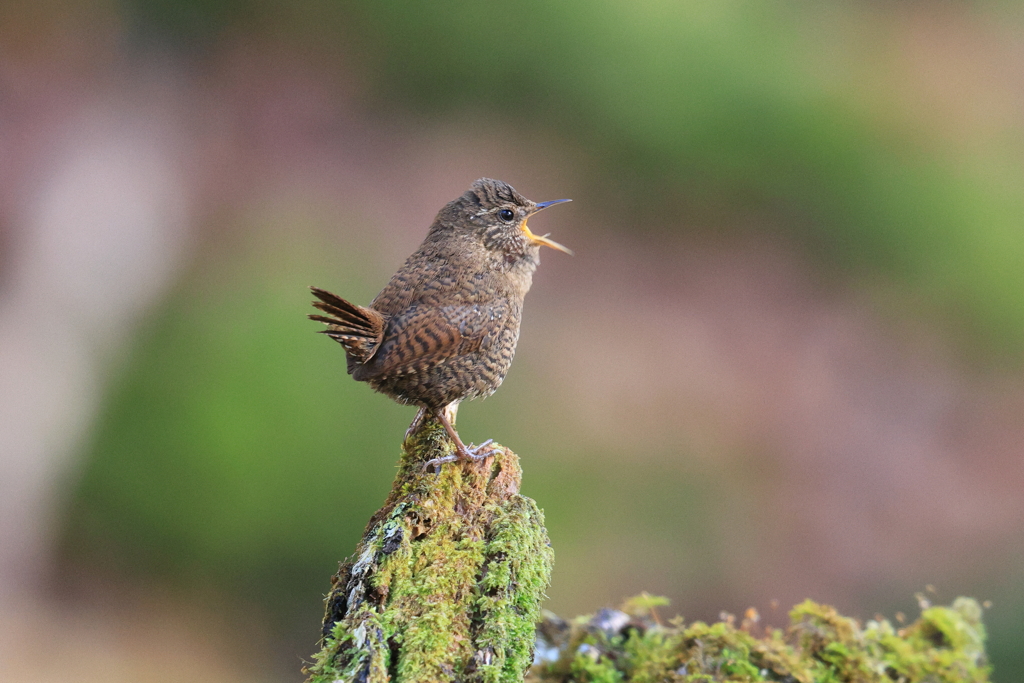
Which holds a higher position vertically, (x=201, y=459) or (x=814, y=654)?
(x=201, y=459)

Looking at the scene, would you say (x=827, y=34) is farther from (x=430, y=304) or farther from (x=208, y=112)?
(x=430, y=304)

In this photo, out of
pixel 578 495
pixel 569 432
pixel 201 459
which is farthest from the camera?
pixel 569 432

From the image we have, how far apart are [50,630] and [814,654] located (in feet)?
19.2

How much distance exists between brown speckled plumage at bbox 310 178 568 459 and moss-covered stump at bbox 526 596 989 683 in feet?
3.02

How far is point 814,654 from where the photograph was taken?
123 inches

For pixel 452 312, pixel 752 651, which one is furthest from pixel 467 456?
pixel 752 651

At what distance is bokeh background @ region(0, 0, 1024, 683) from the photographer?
20.9ft

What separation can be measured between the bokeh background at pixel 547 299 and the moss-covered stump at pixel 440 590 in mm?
3754

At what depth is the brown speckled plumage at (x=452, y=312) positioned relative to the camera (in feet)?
9.71

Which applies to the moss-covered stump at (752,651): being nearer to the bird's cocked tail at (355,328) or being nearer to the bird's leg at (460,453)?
the bird's leg at (460,453)

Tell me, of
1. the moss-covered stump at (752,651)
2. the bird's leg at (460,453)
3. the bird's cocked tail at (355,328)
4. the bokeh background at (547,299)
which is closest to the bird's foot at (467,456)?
the bird's leg at (460,453)

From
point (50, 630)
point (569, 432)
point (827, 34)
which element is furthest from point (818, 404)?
point (50, 630)

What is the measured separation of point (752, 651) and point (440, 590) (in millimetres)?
1340

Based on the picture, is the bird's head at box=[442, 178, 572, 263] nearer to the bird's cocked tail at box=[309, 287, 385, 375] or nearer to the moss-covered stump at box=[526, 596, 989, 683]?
the bird's cocked tail at box=[309, 287, 385, 375]
